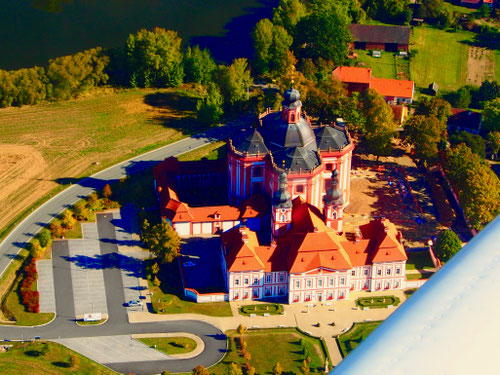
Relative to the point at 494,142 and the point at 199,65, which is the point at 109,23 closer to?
the point at 199,65

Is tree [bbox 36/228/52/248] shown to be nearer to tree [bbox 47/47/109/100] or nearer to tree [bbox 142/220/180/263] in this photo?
tree [bbox 142/220/180/263]

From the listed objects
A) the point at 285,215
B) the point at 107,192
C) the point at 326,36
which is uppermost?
the point at 326,36

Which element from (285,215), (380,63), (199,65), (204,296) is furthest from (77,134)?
(380,63)

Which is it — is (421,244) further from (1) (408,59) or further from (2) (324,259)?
(1) (408,59)

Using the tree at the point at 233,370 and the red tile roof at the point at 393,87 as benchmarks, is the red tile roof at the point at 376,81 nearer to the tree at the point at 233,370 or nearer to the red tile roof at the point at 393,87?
the red tile roof at the point at 393,87

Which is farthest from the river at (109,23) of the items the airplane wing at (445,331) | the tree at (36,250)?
the airplane wing at (445,331)

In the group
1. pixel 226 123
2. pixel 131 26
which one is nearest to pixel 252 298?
pixel 226 123

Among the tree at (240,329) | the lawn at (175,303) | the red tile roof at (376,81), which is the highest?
the red tile roof at (376,81)
